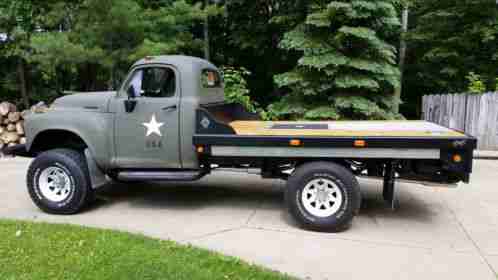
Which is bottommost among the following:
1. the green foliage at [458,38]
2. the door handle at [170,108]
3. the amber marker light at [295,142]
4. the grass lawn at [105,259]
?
the grass lawn at [105,259]

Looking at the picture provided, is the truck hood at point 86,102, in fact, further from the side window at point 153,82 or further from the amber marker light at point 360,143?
the amber marker light at point 360,143

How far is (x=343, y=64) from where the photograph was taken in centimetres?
986

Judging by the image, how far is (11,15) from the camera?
11914 millimetres

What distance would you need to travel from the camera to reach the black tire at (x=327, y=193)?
4.55 meters

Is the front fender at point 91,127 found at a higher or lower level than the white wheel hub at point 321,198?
higher

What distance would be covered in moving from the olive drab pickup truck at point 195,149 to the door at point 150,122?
0.04ft

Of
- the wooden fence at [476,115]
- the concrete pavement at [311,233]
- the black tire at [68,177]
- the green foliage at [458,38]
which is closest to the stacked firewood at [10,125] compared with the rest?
the concrete pavement at [311,233]

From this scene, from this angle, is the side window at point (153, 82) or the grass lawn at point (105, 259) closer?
the grass lawn at point (105, 259)

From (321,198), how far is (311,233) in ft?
1.43

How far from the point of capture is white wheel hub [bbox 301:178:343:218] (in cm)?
465

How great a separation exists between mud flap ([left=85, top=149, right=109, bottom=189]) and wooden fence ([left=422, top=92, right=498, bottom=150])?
9401 millimetres

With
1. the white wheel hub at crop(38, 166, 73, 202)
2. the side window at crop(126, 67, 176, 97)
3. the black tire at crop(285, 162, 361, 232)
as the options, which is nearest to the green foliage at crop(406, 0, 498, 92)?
the black tire at crop(285, 162, 361, 232)

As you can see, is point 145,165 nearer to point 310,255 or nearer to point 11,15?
point 310,255

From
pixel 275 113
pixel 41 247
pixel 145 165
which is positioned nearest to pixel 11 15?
pixel 275 113
